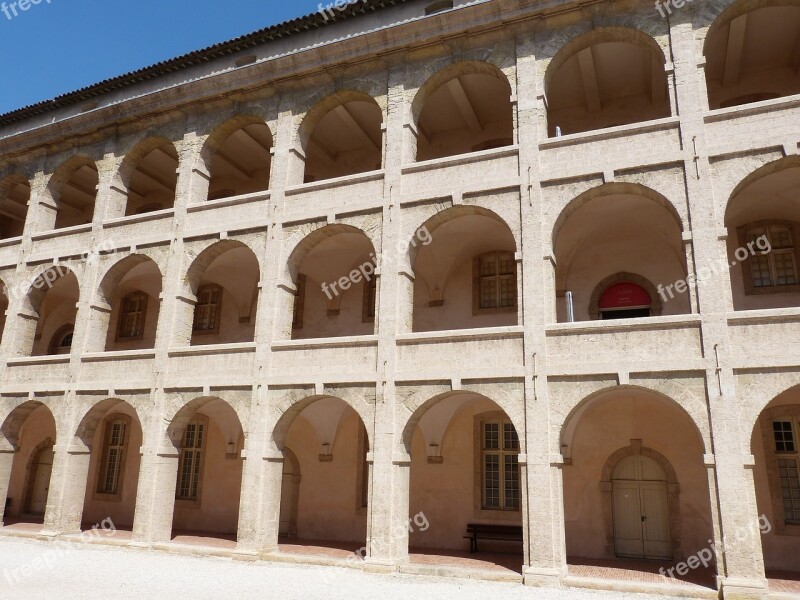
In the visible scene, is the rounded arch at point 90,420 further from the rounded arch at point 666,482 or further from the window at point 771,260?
the window at point 771,260

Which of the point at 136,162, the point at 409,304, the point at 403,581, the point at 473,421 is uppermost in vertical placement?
the point at 136,162

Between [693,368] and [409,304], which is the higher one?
[409,304]

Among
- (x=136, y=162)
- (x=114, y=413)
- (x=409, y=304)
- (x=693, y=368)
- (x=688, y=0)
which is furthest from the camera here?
(x=114, y=413)

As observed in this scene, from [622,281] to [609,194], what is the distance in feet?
10.0

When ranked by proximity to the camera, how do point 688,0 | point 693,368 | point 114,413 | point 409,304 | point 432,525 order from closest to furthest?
1. point 693,368
2. point 688,0
3. point 409,304
4. point 432,525
5. point 114,413

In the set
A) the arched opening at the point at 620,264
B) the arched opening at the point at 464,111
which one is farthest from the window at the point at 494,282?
the arched opening at the point at 464,111

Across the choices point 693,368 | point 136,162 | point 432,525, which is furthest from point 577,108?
point 136,162

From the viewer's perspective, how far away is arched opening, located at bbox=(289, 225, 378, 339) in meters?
17.8

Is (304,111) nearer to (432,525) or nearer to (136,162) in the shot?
(136,162)

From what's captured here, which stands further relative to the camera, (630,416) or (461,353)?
(630,416)

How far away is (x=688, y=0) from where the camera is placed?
13016 millimetres

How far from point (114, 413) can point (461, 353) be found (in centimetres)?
1338

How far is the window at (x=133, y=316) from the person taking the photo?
70.0ft

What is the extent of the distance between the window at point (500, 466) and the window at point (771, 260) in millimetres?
6568
